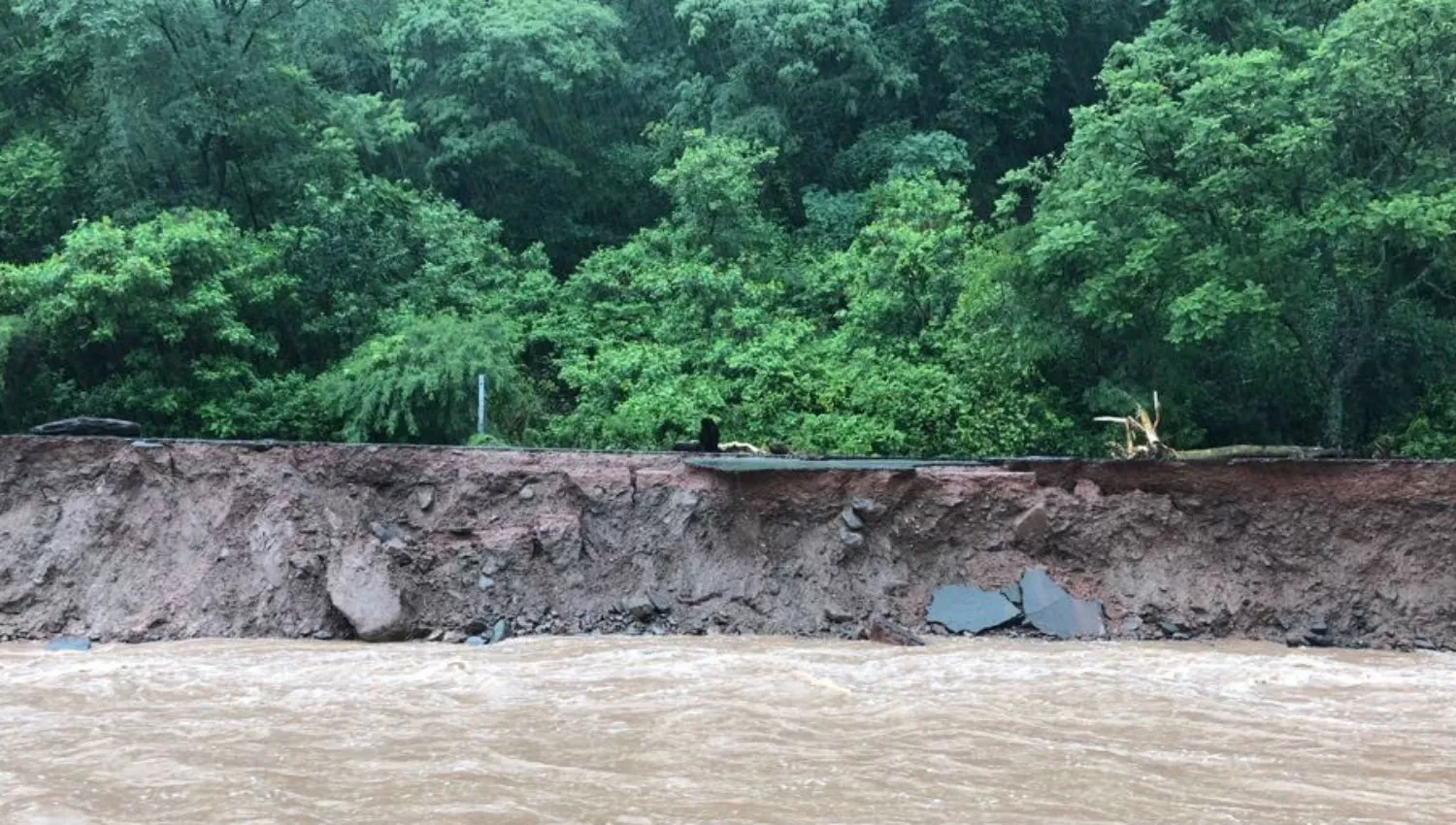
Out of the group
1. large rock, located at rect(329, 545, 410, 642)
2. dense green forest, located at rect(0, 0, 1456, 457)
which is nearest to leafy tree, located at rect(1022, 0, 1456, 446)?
dense green forest, located at rect(0, 0, 1456, 457)

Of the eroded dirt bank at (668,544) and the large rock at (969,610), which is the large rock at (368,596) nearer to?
the eroded dirt bank at (668,544)

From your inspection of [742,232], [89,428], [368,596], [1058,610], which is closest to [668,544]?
[368,596]

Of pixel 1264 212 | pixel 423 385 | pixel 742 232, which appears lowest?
pixel 423 385

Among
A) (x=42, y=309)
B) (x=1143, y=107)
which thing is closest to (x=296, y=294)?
(x=42, y=309)

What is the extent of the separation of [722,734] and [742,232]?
17506 millimetres

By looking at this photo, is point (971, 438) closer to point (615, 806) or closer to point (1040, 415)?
point (1040, 415)

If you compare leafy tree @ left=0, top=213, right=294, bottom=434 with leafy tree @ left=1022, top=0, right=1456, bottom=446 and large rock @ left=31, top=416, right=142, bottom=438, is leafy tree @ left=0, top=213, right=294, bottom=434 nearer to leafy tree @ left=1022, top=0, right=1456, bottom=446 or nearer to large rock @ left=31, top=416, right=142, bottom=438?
large rock @ left=31, top=416, right=142, bottom=438

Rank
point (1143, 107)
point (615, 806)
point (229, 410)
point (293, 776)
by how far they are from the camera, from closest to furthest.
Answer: point (615, 806) < point (293, 776) < point (1143, 107) < point (229, 410)

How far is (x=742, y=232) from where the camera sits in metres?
24.0

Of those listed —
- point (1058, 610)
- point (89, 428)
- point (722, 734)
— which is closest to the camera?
point (722, 734)

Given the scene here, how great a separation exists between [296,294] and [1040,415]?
13514 mm

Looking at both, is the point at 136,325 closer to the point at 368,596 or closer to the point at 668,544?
the point at 368,596

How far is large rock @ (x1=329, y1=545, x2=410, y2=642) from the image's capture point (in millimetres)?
11180

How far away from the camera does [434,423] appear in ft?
64.4
